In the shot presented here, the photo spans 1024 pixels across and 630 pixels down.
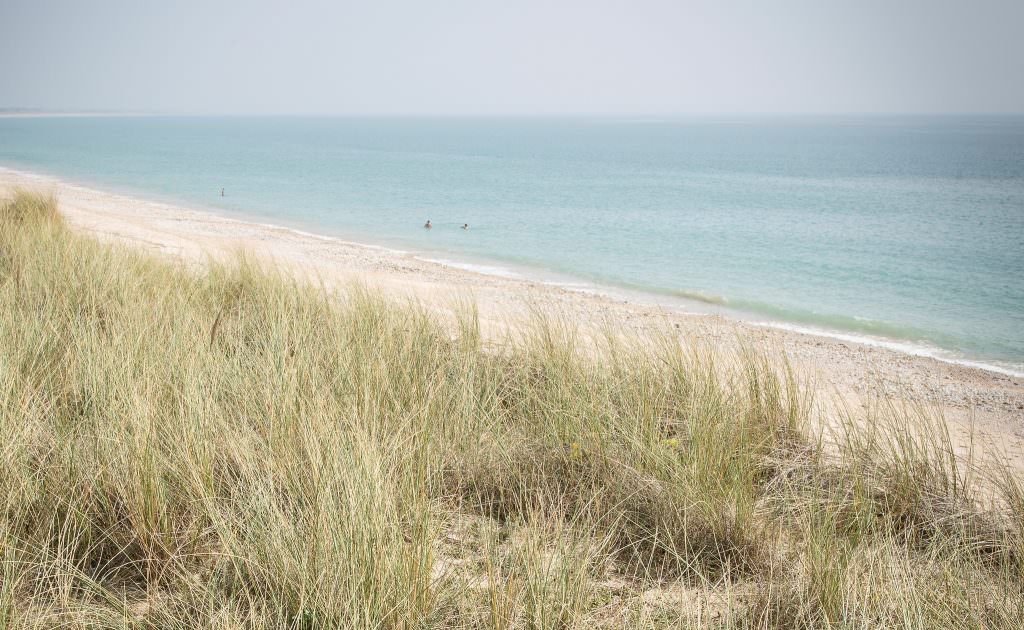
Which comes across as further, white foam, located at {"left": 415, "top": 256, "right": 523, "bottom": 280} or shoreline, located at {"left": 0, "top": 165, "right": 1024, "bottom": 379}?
white foam, located at {"left": 415, "top": 256, "right": 523, "bottom": 280}

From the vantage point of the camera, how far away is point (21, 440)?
276cm

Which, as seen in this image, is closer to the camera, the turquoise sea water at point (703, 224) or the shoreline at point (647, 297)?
the shoreline at point (647, 297)

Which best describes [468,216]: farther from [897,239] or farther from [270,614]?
[270,614]

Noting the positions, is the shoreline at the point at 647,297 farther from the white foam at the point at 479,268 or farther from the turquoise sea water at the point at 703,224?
the turquoise sea water at the point at 703,224

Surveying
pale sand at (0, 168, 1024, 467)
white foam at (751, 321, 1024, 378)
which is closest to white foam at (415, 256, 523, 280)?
pale sand at (0, 168, 1024, 467)

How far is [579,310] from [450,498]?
8.37m

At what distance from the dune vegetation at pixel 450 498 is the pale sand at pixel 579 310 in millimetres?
688

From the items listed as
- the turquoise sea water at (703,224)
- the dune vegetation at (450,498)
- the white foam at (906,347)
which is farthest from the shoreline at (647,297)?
the dune vegetation at (450,498)

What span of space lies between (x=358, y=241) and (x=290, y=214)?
6319 millimetres

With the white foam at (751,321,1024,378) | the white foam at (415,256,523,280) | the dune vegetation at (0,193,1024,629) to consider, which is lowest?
the white foam at (751,321,1024,378)

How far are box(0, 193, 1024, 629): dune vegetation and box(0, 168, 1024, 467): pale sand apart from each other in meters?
0.69

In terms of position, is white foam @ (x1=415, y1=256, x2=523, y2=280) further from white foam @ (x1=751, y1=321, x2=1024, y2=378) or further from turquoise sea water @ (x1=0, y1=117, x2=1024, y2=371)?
white foam @ (x1=751, y1=321, x2=1024, y2=378)

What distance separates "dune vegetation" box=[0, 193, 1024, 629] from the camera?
7.15 ft

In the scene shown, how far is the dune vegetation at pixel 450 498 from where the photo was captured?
218cm
